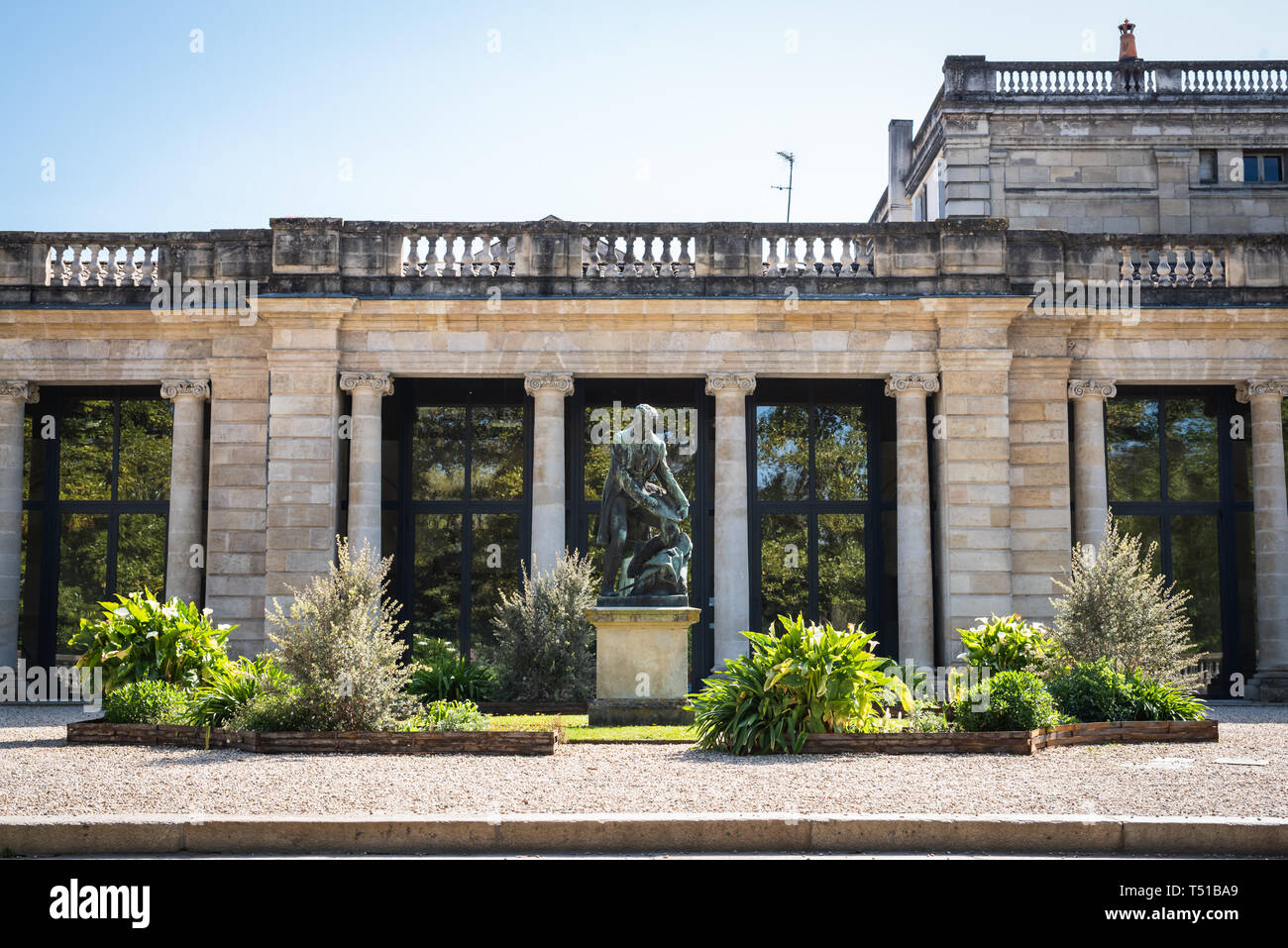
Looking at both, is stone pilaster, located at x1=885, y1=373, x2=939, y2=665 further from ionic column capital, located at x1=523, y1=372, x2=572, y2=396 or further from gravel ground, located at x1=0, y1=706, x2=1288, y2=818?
gravel ground, located at x1=0, y1=706, x2=1288, y2=818

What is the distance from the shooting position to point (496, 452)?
2384cm

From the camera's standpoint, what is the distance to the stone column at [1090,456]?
2222 centimetres

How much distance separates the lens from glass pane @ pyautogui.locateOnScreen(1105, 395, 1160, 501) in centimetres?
2347

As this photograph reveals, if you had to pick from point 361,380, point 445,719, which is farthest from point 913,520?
point 445,719

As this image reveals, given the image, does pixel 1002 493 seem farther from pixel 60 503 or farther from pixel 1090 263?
pixel 60 503

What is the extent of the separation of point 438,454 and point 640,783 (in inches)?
567

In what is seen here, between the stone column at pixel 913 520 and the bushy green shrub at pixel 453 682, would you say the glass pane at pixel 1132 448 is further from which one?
the bushy green shrub at pixel 453 682

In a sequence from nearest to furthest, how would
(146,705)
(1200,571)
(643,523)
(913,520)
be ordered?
1. (146,705)
2. (643,523)
3. (913,520)
4. (1200,571)

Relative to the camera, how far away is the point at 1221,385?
922 inches

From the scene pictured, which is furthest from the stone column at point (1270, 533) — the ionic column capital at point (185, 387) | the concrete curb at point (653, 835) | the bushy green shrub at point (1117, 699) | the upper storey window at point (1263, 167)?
the ionic column capital at point (185, 387)

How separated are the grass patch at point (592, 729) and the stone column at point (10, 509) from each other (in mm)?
11261

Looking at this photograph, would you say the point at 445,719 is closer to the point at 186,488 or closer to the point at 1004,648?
the point at 1004,648

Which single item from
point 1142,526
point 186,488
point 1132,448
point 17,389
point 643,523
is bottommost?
point 643,523

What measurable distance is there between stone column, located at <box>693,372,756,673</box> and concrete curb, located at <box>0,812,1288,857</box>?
13.1m
